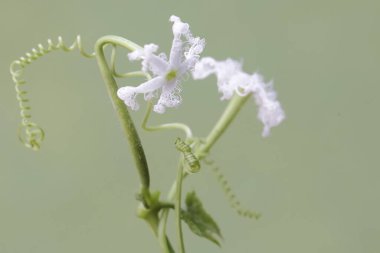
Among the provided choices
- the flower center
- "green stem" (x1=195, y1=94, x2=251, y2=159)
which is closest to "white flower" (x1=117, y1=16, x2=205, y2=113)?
the flower center

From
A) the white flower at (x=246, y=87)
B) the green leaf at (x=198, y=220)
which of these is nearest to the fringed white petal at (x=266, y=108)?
the white flower at (x=246, y=87)

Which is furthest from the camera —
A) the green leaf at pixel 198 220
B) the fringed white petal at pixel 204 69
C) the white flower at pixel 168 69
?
the fringed white petal at pixel 204 69

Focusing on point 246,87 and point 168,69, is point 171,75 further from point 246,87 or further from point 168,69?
point 246,87

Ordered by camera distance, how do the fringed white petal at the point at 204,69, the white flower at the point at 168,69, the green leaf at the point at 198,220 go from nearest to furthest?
the white flower at the point at 168,69
the green leaf at the point at 198,220
the fringed white petal at the point at 204,69

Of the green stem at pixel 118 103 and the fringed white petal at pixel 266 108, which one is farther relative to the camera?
the fringed white petal at pixel 266 108

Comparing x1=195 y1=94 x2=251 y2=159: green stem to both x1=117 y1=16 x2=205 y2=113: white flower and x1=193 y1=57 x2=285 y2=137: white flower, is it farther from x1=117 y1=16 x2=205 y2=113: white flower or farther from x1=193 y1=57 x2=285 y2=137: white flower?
x1=117 y1=16 x2=205 y2=113: white flower

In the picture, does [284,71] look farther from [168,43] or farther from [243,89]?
[243,89]

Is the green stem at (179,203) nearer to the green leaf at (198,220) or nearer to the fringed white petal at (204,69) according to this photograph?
the green leaf at (198,220)

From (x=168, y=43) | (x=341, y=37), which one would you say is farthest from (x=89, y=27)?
(x=341, y=37)
